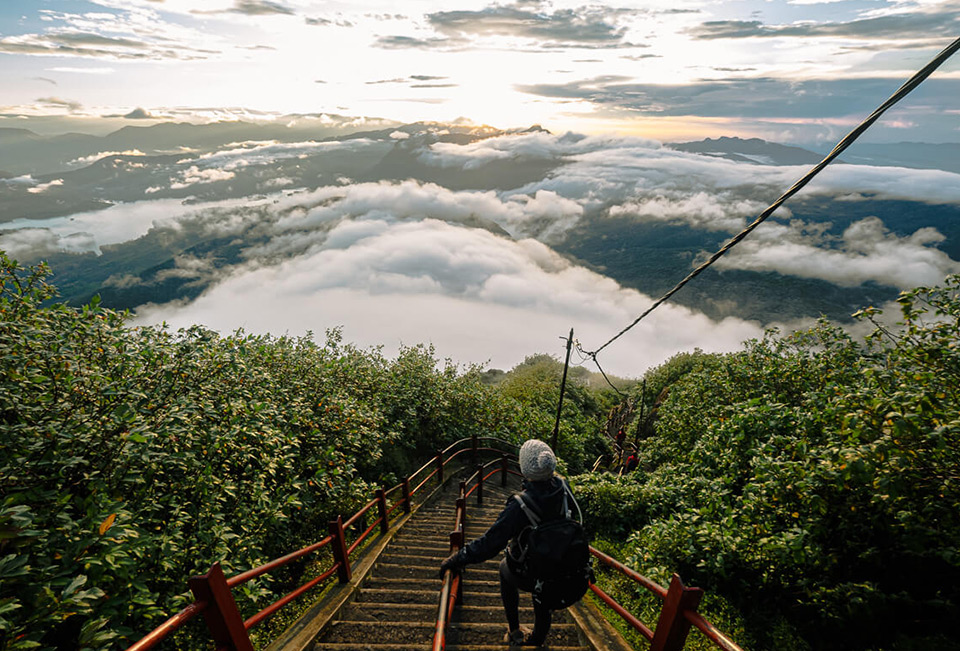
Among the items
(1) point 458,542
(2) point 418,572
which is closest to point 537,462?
(1) point 458,542

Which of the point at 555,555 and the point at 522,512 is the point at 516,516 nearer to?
the point at 522,512

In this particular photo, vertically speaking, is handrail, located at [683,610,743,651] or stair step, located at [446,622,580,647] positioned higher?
handrail, located at [683,610,743,651]

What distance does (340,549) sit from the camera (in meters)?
5.36

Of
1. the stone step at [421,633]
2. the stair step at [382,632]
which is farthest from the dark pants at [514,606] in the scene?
the stair step at [382,632]

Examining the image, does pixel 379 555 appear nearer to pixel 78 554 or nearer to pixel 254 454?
pixel 254 454

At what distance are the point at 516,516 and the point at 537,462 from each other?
1.40 feet

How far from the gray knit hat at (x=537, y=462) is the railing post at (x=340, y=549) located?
2953mm

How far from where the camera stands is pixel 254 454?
6535 mm

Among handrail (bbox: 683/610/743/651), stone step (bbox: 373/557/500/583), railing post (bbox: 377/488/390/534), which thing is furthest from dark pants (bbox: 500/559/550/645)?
railing post (bbox: 377/488/390/534)

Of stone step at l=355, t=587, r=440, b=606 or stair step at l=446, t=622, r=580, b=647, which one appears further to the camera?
stone step at l=355, t=587, r=440, b=606

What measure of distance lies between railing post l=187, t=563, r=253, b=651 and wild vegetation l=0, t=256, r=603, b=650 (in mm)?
573

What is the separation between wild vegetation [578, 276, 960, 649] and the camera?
12.6ft

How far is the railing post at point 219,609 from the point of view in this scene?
9.26 ft

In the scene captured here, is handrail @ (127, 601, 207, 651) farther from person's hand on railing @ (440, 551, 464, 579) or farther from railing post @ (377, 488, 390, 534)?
railing post @ (377, 488, 390, 534)
